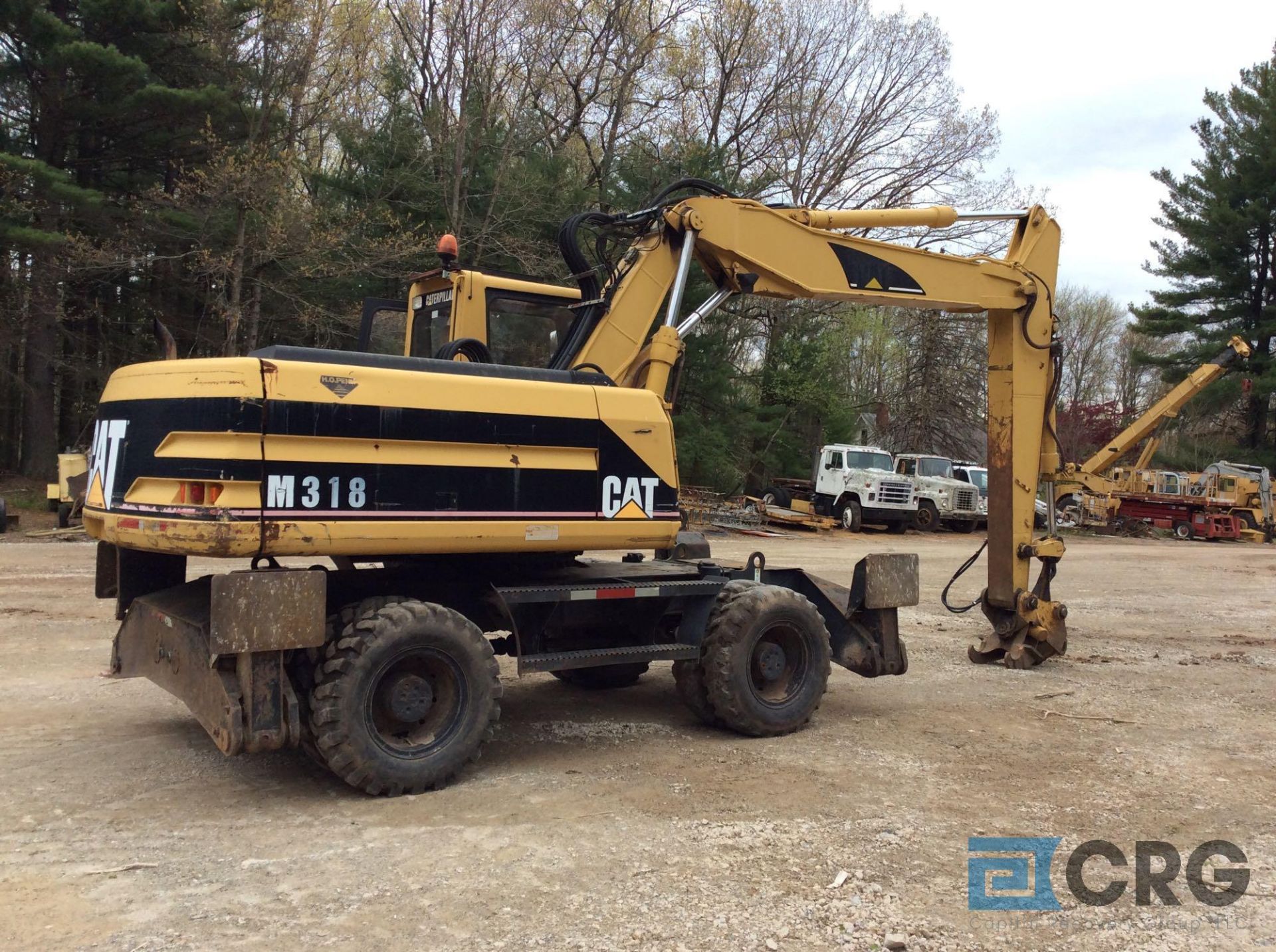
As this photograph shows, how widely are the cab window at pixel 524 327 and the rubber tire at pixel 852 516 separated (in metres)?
23.4

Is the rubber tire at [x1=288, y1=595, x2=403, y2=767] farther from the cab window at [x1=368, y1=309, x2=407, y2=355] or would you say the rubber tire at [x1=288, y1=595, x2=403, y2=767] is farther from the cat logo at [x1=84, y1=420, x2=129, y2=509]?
the cab window at [x1=368, y1=309, x2=407, y2=355]

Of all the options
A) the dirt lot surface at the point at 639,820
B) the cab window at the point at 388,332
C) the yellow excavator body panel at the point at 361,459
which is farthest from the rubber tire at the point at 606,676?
the cab window at the point at 388,332

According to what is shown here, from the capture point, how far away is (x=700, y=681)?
22.9 feet

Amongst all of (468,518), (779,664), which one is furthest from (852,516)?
(468,518)

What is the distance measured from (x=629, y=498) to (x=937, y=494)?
26.3m

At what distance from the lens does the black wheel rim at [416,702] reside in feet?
18.2

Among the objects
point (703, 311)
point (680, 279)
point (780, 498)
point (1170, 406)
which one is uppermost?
point (1170, 406)

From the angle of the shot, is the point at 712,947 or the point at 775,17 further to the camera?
the point at 775,17

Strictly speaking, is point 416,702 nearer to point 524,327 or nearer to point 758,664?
point 758,664

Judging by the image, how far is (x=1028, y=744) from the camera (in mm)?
7043

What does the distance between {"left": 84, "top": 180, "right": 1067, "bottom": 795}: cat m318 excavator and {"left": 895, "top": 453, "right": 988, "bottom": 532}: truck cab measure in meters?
23.0

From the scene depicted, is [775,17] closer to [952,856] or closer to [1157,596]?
[1157,596]

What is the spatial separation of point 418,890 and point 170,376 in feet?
9.38

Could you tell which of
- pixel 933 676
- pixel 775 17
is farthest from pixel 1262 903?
pixel 775 17
